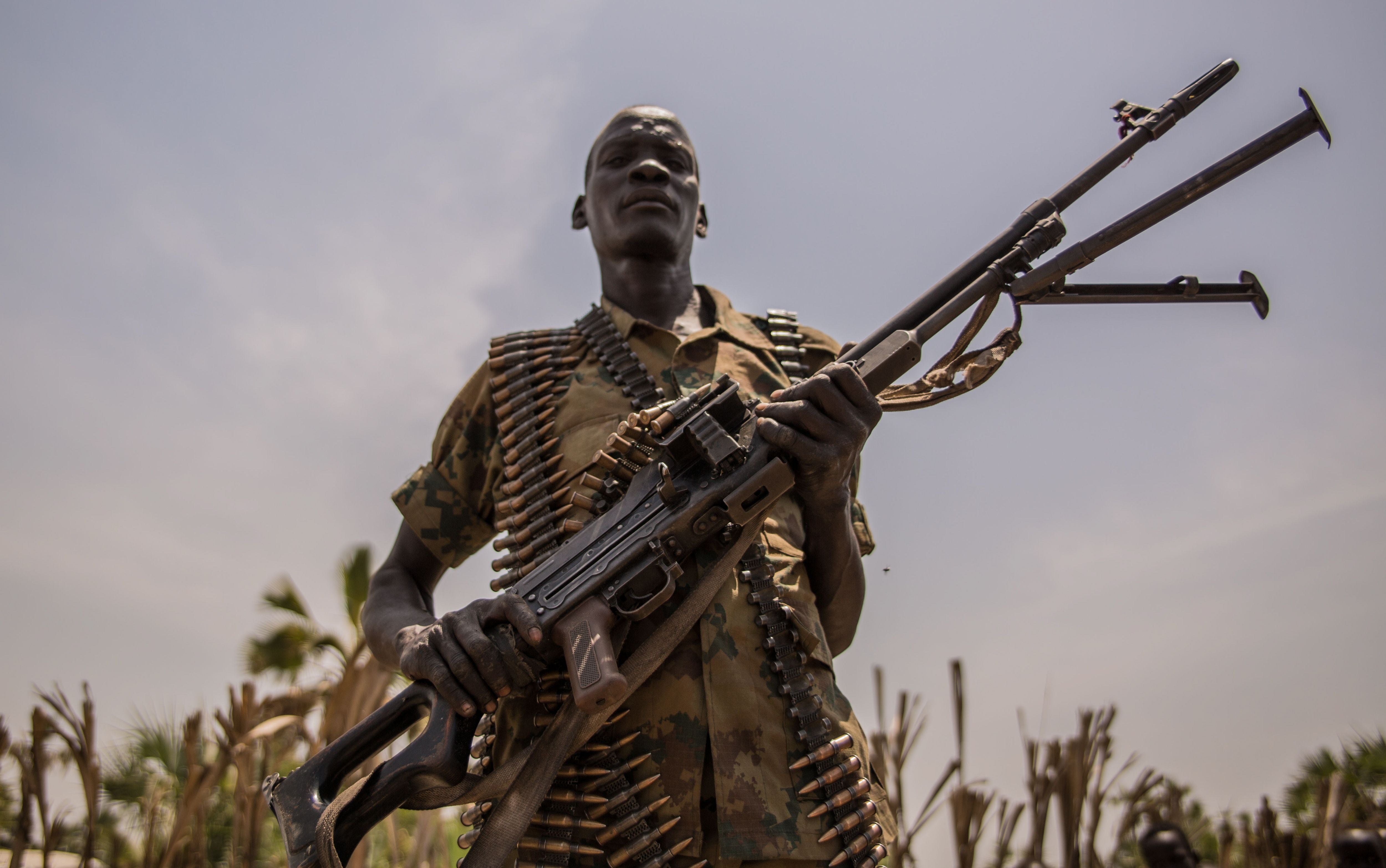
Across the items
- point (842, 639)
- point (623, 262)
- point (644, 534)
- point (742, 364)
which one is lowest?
point (842, 639)

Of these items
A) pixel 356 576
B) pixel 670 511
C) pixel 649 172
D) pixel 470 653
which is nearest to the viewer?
pixel 470 653

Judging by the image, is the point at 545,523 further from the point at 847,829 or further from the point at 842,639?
the point at 847,829

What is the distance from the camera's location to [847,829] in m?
2.21

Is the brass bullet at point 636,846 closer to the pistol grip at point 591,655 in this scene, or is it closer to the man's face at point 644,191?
the pistol grip at point 591,655

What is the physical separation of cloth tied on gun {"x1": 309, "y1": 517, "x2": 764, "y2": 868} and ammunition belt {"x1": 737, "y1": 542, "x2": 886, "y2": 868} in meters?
0.17

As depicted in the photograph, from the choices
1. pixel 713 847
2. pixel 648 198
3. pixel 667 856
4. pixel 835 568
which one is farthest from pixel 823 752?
A: pixel 648 198

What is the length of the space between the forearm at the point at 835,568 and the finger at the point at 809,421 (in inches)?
11.6

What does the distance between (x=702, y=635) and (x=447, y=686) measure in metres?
0.68

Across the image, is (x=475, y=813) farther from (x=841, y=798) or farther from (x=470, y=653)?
(x=841, y=798)

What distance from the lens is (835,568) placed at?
268 centimetres

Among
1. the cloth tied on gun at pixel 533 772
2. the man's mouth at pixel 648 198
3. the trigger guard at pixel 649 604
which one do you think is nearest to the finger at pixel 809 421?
the cloth tied on gun at pixel 533 772

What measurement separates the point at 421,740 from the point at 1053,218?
7.75 feet

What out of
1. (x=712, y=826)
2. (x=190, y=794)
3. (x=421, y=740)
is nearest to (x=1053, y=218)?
(x=712, y=826)

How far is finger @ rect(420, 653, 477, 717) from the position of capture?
219 cm
